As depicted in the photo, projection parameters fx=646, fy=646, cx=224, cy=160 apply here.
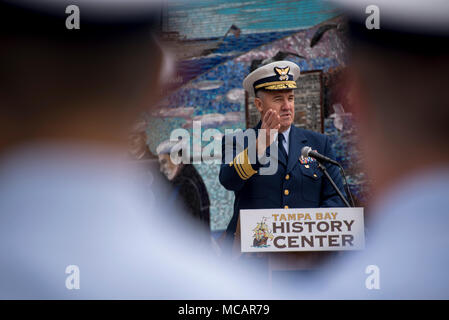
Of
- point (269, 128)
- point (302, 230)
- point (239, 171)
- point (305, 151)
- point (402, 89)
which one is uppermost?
Answer: point (402, 89)

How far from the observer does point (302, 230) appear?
4914mm

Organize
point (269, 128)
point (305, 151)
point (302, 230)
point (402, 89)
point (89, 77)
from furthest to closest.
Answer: point (89, 77)
point (402, 89)
point (305, 151)
point (302, 230)
point (269, 128)

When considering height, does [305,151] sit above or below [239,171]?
above

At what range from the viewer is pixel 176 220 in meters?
5.48

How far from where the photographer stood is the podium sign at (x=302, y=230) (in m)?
4.70

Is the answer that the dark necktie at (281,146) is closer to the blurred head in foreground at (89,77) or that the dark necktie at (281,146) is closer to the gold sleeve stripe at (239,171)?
the gold sleeve stripe at (239,171)

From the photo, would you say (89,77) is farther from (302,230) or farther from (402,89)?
(402,89)

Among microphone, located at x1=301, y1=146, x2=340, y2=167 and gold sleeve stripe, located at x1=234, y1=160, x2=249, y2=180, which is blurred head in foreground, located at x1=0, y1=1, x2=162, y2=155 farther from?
microphone, located at x1=301, y1=146, x2=340, y2=167

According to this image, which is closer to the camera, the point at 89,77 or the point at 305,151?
the point at 305,151

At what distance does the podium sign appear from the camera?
15.4 feet

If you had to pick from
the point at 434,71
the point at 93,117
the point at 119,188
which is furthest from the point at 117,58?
the point at 434,71

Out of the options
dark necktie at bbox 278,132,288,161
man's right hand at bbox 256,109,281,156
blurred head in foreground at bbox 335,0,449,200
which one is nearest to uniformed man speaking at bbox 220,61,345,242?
dark necktie at bbox 278,132,288,161

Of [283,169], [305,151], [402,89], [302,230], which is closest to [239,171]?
[283,169]

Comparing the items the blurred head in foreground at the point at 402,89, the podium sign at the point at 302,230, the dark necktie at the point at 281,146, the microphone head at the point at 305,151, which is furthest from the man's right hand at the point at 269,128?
the blurred head in foreground at the point at 402,89
